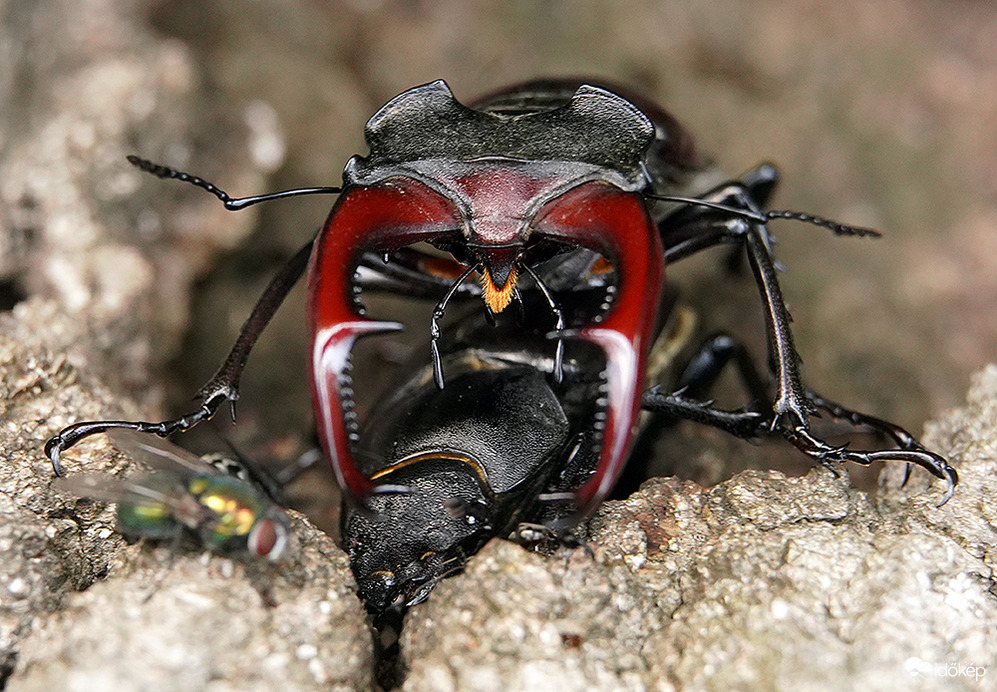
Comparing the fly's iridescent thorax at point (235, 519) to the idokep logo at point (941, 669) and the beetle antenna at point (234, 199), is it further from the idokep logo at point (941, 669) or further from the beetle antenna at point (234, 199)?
the idokep logo at point (941, 669)

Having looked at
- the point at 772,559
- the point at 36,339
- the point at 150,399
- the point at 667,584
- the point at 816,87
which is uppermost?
the point at 816,87

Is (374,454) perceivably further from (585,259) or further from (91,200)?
(91,200)

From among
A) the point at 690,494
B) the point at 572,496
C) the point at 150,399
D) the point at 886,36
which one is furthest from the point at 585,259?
the point at 886,36

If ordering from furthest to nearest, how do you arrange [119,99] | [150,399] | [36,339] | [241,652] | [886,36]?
[886,36]
[119,99]
[150,399]
[36,339]
[241,652]

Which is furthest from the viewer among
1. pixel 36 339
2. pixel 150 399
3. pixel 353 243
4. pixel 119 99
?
pixel 119 99

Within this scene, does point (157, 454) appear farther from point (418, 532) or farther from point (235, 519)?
Answer: point (418, 532)

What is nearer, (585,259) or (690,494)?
(690,494)

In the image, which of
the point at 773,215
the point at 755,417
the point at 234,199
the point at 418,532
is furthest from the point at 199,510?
the point at 773,215

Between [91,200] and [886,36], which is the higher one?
[886,36]
